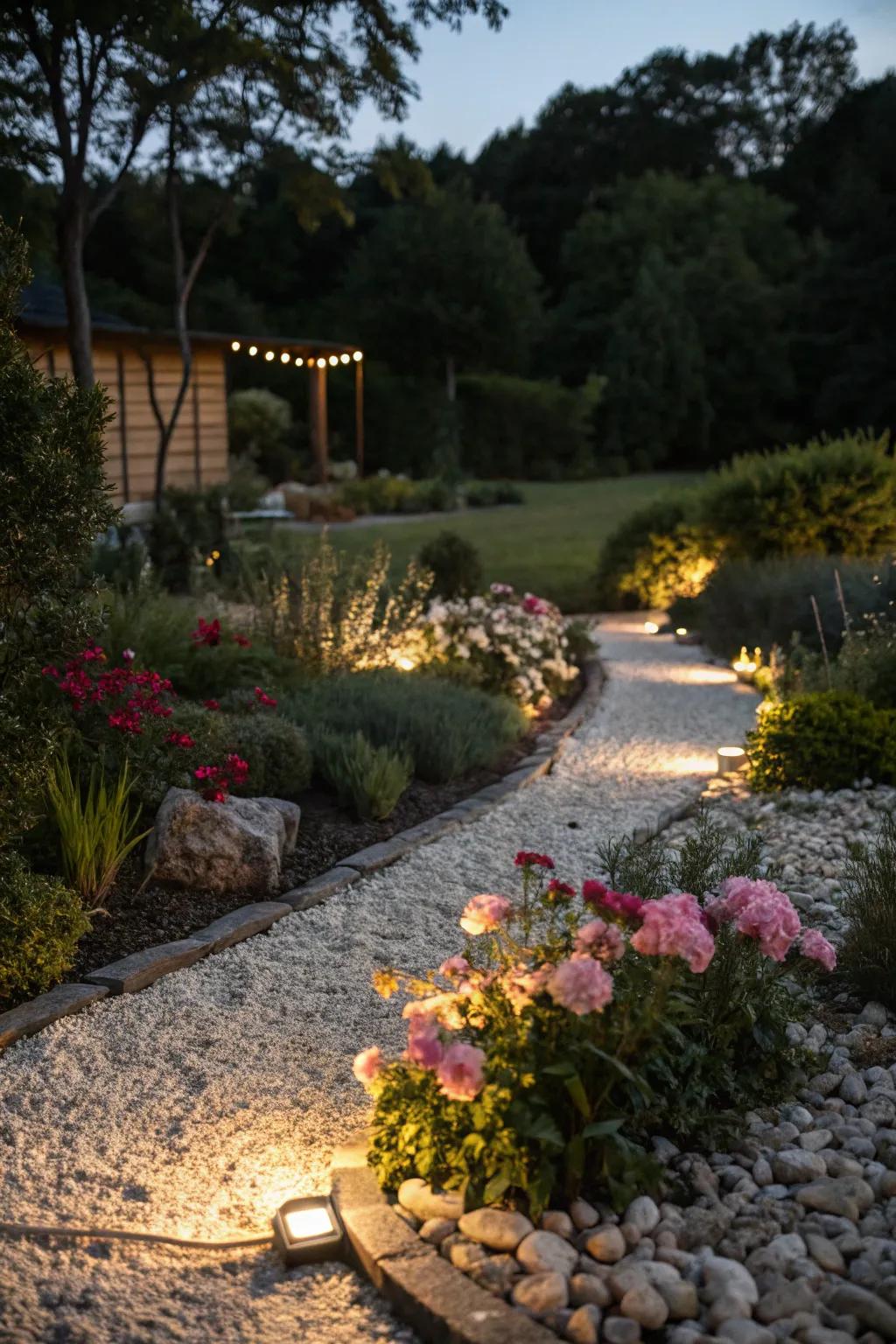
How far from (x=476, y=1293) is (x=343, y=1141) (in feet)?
2.31

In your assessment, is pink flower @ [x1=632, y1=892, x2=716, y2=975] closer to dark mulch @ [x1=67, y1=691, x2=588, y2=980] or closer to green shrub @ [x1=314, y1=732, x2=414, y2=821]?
dark mulch @ [x1=67, y1=691, x2=588, y2=980]

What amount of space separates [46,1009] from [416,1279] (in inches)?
62.0

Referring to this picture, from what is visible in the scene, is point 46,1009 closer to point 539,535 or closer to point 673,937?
point 673,937

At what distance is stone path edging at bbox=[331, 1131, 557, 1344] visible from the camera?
211 centimetres

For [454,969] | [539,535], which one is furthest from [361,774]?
[539,535]

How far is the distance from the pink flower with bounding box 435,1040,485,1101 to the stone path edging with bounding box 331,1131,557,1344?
30 centimetres

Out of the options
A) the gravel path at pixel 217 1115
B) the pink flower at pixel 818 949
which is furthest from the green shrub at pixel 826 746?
the pink flower at pixel 818 949

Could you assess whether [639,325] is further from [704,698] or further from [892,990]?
[892,990]

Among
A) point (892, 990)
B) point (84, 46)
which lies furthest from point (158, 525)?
point (892, 990)

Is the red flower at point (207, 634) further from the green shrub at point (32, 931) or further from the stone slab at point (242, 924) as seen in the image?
the green shrub at point (32, 931)

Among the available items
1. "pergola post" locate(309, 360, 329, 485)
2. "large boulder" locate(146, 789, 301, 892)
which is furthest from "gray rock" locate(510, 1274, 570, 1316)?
"pergola post" locate(309, 360, 329, 485)

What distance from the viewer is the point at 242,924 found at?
4.11 metres

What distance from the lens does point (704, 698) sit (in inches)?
335

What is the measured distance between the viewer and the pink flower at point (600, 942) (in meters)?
2.54
